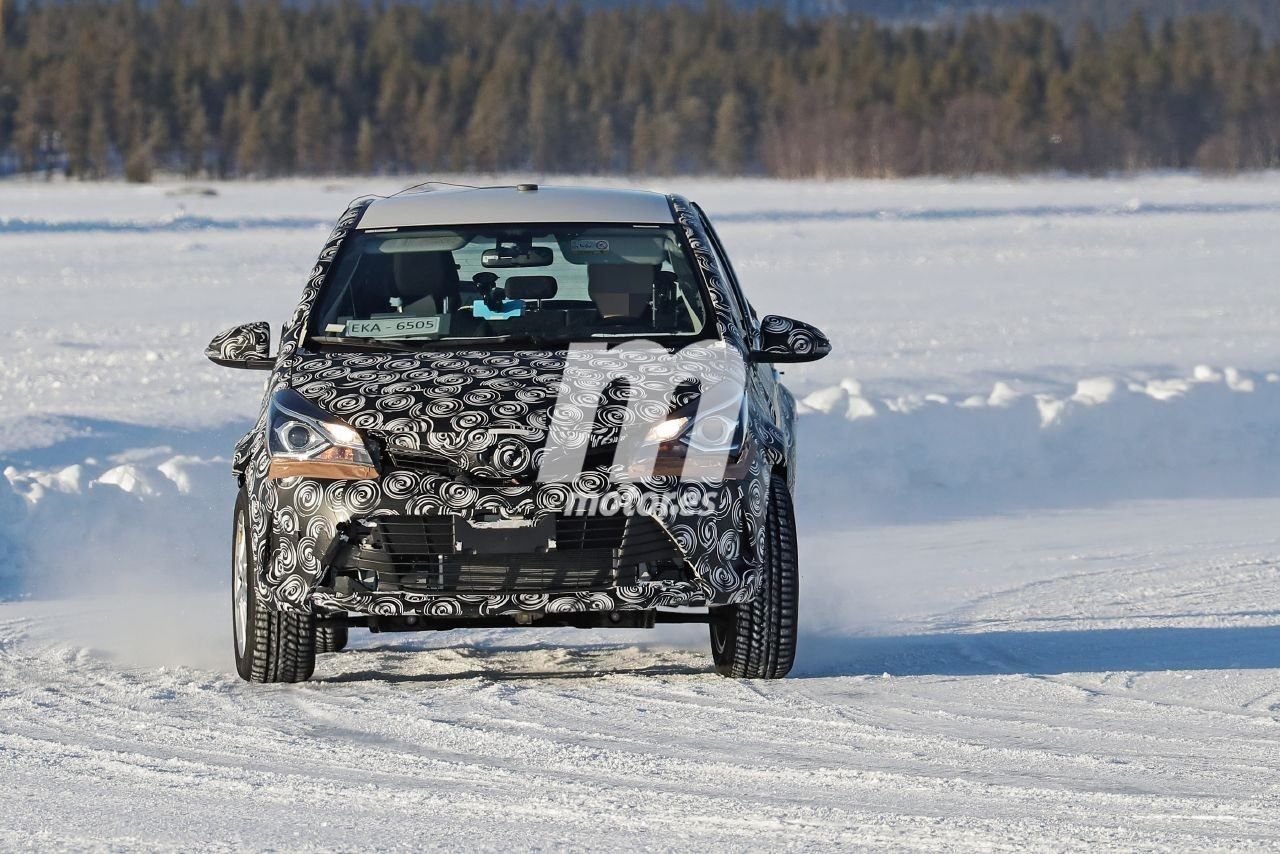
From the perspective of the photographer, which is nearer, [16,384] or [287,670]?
Answer: [287,670]

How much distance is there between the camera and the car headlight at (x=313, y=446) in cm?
584

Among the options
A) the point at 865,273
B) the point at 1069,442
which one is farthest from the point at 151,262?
the point at 1069,442

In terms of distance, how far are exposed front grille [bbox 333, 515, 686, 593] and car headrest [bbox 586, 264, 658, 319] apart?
3.85 feet

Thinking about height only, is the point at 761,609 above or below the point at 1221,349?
above

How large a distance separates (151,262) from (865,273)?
12322 millimetres

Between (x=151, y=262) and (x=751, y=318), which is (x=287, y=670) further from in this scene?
(x=151, y=262)

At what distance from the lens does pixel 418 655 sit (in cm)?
718

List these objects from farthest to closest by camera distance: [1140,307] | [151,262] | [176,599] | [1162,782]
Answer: [151,262] → [1140,307] → [176,599] → [1162,782]

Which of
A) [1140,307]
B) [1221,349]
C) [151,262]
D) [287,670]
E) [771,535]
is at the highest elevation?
[771,535]

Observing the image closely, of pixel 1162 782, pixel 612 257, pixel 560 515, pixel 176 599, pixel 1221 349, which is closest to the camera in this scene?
pixel 1162 782

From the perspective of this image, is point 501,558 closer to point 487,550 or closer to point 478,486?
point 487,550

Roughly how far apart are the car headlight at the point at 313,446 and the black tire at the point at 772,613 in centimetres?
121

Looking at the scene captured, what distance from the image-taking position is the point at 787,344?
6.79 m

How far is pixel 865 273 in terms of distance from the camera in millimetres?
33281
